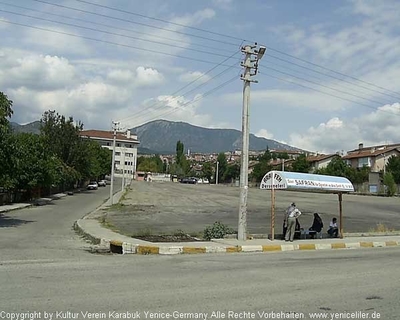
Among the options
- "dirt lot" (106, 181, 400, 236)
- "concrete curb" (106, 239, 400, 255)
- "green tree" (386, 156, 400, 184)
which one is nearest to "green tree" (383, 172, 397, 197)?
"green tree" (386, 156, 400, 184)

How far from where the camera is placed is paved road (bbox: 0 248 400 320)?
7.77m

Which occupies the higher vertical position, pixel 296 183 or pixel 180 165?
pixel 180 165

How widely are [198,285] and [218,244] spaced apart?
27.1ft

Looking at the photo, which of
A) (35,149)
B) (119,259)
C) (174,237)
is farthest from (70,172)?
(119,259)

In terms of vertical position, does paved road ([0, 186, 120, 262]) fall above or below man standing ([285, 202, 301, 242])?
below

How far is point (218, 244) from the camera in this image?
1792cm

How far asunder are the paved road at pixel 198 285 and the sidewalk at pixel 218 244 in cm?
145

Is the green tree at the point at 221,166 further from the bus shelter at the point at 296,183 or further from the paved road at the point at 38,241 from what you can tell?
the bus shelter at the point at 296,183

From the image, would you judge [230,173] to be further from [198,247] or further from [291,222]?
[198,247]

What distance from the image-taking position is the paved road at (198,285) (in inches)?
306

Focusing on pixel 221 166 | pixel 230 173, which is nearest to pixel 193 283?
pixel 230 173

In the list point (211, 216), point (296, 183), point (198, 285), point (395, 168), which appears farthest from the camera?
point (395, 168)

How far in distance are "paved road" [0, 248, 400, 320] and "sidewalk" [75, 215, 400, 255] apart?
4.76 feet

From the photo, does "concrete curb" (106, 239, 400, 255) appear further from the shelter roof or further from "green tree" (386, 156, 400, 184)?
"green tree" (386, 156, 400, 184)
